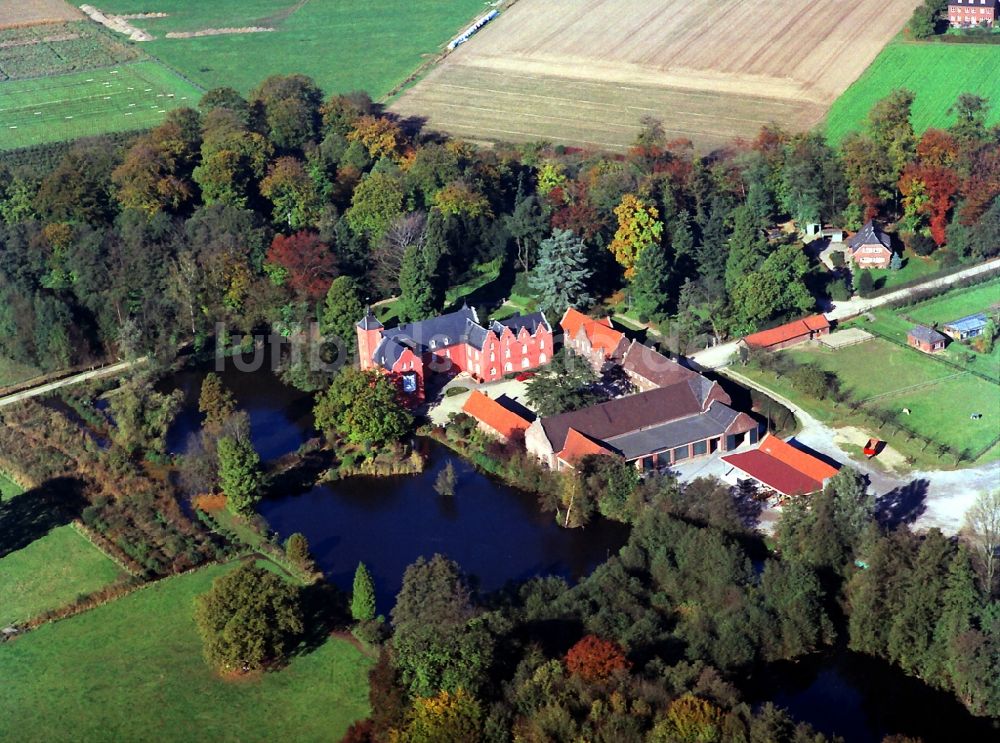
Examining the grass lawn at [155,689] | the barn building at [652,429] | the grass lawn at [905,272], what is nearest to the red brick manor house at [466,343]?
the barn building at [652,429]

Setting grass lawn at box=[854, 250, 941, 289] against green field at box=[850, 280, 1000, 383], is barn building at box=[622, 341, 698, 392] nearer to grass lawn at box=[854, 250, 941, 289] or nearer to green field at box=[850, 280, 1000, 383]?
green field at box=[850, 280, 1000, 383]

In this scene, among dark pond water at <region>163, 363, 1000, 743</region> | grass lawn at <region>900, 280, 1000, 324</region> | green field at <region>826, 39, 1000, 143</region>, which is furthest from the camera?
green field at <region>826, 39, 1000, 143</region>

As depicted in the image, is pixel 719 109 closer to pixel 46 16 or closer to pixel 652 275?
pixel 652 275

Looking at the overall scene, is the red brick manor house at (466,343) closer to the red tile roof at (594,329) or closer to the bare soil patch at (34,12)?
the red tile roof at (594,329)

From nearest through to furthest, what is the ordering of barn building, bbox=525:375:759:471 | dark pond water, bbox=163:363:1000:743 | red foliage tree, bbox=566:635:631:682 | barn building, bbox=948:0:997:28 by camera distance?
red foliage tree, bbox=566:635:631:682 → dark pond water, bbox=163:363:1000:743 → barn building, bbox=525:375:759:471 → barn building, bbox=948:0:997:28

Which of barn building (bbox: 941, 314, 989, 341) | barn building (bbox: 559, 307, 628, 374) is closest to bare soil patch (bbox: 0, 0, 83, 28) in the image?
barn building (bbox: 559, 307, 628, 374)

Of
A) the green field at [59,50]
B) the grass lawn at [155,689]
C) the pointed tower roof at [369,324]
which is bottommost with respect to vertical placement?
the grass lawn at [155,689]

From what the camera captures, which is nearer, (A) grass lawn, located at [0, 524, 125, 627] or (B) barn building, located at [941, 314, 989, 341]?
(A) grass lawn, located at [0, 524, 125, 627]
